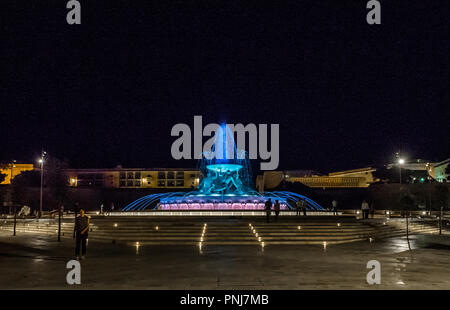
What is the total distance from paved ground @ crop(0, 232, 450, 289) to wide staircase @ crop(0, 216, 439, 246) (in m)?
1.48

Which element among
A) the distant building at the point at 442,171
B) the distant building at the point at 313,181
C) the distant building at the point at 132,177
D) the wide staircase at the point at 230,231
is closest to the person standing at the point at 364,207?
the wide staircase at the point at 230,231

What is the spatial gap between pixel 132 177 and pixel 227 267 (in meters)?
88.8

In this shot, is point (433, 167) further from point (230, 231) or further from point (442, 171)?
point (230, 231)

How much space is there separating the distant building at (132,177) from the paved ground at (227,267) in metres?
79.7

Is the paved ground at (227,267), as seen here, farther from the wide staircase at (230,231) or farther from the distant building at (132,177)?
the distant building at (132,177)

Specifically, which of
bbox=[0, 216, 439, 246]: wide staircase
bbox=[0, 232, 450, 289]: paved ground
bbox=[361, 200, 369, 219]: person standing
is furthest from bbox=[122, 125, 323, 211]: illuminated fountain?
bbox=[0, 232, 450, 289]: paved ground

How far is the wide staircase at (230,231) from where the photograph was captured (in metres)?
19.3

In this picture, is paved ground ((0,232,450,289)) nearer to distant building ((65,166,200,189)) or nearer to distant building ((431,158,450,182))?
distant building ((65,166,200,189))

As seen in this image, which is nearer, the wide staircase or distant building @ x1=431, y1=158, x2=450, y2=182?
the wide staircase

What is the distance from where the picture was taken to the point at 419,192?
66688 millimetres

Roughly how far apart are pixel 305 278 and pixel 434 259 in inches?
231

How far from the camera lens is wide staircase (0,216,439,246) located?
1931cm
